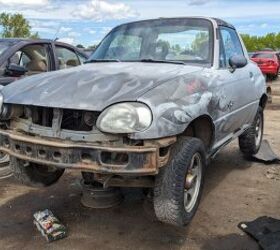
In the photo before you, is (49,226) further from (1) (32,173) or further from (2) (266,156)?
(2) (266,156)

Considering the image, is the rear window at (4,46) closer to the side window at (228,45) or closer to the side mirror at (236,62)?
the side window at (228,45)

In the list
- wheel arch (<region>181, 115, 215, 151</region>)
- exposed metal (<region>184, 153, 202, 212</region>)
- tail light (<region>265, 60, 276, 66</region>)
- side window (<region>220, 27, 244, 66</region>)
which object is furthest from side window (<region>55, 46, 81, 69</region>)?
tail light (<region>265, 60, 276, 66</region>)

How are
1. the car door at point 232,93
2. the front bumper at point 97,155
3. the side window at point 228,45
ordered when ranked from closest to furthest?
the front bumper at point 97,155 < the car door at point 232,93 < the side window at point 228,45

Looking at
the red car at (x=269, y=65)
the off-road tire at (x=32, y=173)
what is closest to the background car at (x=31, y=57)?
the off-road tire at (x=32, y=173)

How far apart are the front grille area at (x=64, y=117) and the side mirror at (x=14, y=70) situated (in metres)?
2.38

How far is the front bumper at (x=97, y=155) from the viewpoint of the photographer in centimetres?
341

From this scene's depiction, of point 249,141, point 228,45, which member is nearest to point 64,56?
point 228,45

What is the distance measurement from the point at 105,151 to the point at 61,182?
2497mm

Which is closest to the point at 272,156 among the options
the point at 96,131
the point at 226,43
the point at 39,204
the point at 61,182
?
the point at 226,43

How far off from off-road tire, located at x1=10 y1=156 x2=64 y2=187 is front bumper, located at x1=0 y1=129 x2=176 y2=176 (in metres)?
0.54

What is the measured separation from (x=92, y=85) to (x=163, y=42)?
149cm

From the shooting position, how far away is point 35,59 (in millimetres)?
7051

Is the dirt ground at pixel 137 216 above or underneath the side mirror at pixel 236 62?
underneath

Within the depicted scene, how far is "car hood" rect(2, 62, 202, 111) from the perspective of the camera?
361 cm
